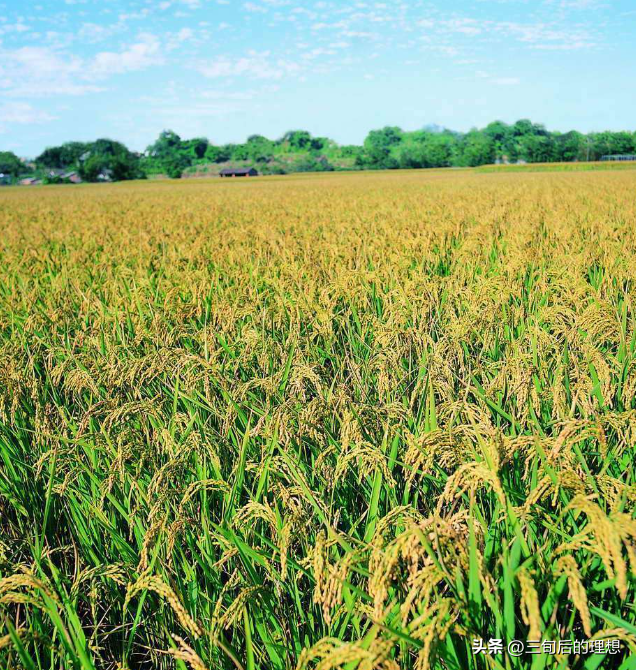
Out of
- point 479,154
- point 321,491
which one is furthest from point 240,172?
point 321,491

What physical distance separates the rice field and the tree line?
9259cm

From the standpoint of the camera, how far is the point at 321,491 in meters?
1.69

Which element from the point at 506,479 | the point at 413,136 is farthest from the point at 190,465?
the point at 413,136

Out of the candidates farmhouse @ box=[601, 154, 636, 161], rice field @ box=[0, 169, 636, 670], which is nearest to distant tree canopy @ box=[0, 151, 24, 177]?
farmhouse @ box=[601, 154, 636, 161]

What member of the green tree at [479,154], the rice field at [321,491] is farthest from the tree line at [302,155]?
the rice field at [321,491]

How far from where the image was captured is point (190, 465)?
192 cm

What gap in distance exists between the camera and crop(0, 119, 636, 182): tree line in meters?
103

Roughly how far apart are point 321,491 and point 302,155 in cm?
13555

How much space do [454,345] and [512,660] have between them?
5.58 feet

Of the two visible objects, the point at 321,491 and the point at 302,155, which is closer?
the point at 321,491

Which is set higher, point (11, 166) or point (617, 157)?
point (11, 166)

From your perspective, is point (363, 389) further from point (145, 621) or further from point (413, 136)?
point (413, 136)

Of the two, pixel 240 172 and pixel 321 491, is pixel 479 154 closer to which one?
pixel 240 172

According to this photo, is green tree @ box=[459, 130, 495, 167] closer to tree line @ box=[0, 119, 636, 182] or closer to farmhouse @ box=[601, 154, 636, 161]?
tree line @ box=[0, 119, 636, 182]
